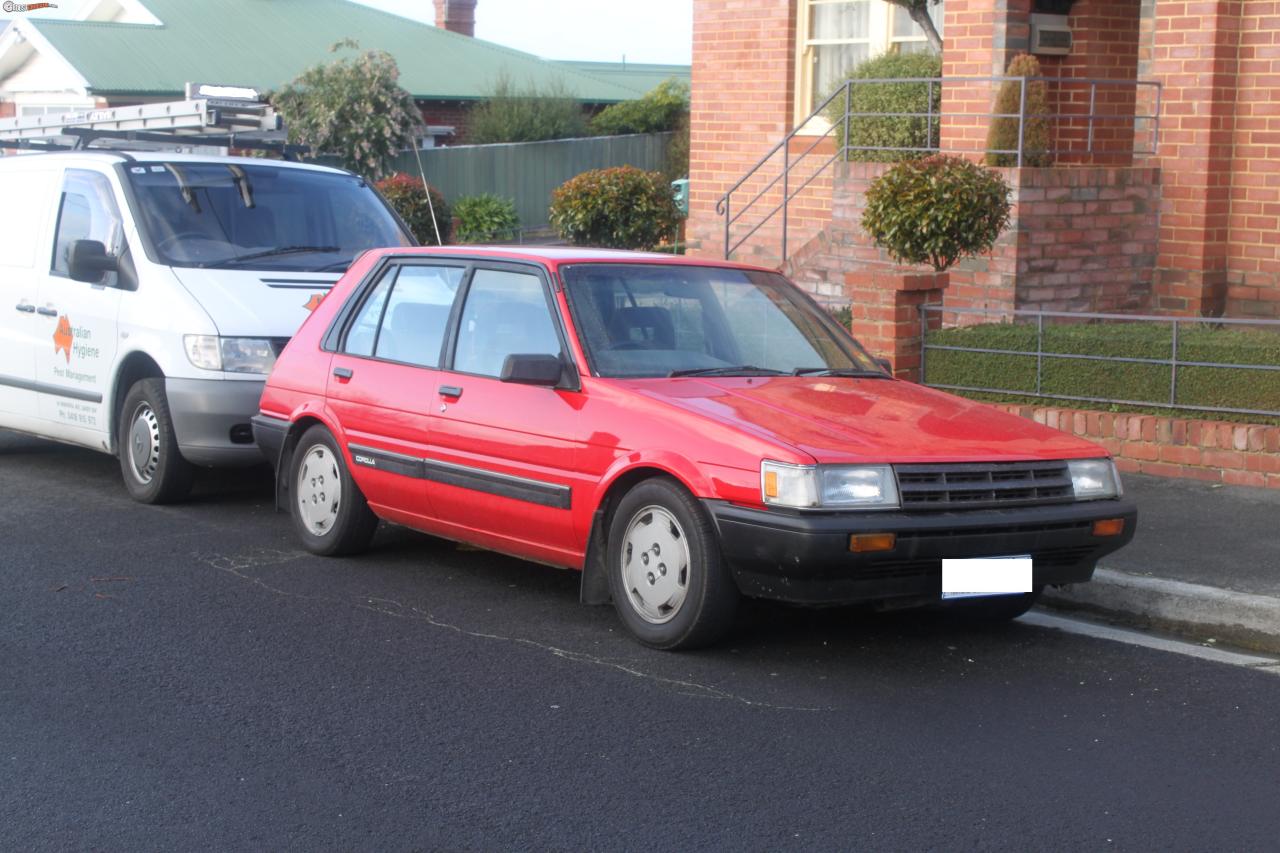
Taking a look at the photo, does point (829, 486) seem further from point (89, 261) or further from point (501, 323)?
point (89, 261)

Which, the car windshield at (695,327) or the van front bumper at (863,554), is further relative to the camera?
the car windshield at (695,327)

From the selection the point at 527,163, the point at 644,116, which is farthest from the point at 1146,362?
the point at 644,116

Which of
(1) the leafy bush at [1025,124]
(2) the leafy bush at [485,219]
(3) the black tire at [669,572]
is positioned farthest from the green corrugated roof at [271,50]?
(3) the black tire at [669,572]

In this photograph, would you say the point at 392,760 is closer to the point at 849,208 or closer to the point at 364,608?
the point at 364,608

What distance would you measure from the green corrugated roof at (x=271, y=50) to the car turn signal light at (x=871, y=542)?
28.2 meters

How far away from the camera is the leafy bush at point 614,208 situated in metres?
17.1

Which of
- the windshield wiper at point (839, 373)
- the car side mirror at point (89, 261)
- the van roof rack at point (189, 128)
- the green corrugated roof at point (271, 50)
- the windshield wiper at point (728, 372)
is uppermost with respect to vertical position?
the green corrugated roof at point (271, 50)

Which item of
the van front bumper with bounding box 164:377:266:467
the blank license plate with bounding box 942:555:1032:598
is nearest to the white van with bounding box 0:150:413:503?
the van front bumper with bounding box 164:377:266:467

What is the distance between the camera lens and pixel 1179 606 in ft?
22.7

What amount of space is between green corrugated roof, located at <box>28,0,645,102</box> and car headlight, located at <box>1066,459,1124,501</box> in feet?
92.1

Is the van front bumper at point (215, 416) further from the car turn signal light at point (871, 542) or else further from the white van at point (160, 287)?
the car turn signal light at point (871, 542)

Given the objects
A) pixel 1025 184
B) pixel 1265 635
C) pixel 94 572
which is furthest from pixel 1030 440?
pixel 1025 184

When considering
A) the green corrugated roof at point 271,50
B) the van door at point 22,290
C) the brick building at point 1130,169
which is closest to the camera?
the van door at point 22,290

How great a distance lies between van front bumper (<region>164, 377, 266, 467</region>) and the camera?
8.89 meters
